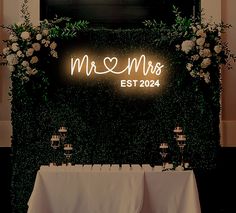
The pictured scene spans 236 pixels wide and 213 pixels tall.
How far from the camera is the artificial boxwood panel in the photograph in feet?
21.0

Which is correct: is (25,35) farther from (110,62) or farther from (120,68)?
(120,68)

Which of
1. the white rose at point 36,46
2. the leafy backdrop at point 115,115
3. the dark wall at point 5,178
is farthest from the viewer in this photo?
the dark wall at point 5,178

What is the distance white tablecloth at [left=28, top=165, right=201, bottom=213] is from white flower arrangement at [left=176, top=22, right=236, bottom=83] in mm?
1481

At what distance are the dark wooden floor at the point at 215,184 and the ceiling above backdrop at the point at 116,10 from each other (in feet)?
7.33

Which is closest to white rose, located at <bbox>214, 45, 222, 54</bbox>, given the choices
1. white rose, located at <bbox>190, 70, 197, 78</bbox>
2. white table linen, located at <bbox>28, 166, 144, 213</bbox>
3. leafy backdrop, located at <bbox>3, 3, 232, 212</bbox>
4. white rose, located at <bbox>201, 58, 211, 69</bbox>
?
white rose, located at <bbox>201, 58, 211, 69</bbox>

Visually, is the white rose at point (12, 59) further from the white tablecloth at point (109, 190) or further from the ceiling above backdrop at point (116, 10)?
the ceiling above backdrop at point (116, 10)

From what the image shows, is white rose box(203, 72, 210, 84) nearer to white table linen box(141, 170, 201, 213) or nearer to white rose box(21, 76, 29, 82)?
white table linen box(141, 170, 201, 213)

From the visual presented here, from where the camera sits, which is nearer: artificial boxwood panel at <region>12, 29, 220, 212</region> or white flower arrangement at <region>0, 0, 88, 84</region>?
white flower arrangement at <region>0, 0, 88, 84</region>

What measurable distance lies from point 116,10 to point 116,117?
2.21 meters

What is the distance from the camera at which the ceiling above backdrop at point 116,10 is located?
7887 millimetres

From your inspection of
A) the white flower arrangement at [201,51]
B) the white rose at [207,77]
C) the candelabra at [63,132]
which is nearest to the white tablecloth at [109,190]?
the candelabra at [63,132]

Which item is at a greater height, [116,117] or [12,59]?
[12,59]

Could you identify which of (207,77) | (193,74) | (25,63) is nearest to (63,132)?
(25,63)

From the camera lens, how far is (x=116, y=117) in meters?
6.42
